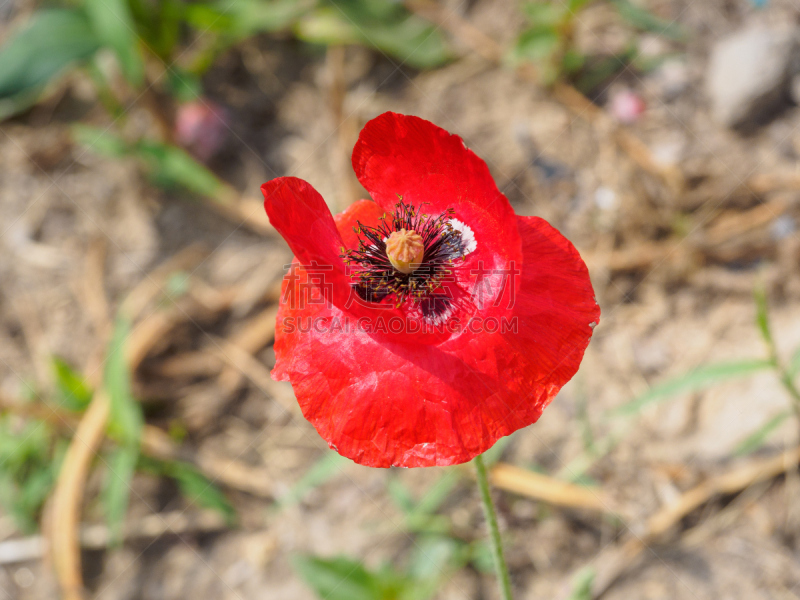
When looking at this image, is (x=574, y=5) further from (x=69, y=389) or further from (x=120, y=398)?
(x=69, y=389)

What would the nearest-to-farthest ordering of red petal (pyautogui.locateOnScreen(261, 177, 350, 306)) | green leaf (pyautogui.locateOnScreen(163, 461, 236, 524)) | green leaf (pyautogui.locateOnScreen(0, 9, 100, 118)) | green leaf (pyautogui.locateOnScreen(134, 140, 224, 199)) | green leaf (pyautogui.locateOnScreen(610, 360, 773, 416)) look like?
red petal (pyautogui.locateOnScreen(261, 177, 350, 306))
green leaf (pyautogui.locateOnScreen(610, 360, 773, 416))
green leaf (pyautogui.locateOnScreen(163, 461, 236, 524))
green leaf (pyautogui.locateOnScreen(0, 9, 100, 118))
green leaf (pyautogui.locateOnScreen(134, 140, 224, 199))

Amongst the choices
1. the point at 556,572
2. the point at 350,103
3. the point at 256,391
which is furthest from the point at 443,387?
the point at 350,103

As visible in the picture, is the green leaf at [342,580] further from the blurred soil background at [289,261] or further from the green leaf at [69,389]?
the green leaf at [69,389]

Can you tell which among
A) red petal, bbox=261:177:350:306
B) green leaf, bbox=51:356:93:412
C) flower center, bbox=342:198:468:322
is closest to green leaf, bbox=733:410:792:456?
flower center, bbox=342:198:468:322

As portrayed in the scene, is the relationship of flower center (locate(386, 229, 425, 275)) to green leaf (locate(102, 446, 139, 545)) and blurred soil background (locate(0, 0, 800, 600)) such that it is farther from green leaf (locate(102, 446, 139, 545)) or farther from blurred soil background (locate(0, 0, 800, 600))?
green leaf (locate(102, 446, 139, 545))

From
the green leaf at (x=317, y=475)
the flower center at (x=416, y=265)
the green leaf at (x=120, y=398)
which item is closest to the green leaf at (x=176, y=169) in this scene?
the green leaf at (x=120, y=398)

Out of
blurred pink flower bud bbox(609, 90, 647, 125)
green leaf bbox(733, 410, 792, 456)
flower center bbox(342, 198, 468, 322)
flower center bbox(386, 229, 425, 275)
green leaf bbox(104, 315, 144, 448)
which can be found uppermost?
blurred pink flower bud bbox(609, 90, 647, 125)
